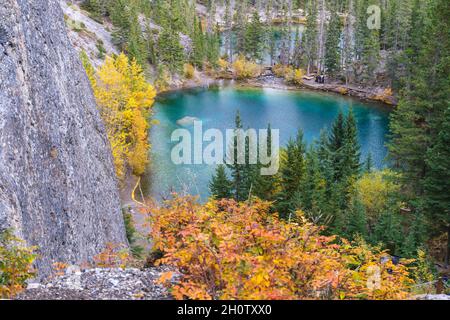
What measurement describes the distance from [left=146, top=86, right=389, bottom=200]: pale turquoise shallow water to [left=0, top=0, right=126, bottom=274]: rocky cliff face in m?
21.4

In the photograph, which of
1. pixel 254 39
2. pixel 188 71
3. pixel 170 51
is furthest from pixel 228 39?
pixel 170 51

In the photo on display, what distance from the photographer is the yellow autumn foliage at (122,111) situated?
34969 mm

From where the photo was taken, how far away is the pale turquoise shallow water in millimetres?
42281

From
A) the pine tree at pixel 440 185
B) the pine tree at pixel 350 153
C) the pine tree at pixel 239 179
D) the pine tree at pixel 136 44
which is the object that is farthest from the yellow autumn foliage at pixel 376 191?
the pine tree at pixel 136 44

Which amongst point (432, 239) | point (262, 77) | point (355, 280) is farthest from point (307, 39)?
point (355, 280)

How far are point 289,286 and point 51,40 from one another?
1176cm

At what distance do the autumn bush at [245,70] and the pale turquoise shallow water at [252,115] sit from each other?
6729 mm

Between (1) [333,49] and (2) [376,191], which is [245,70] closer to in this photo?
(1) [333,49]

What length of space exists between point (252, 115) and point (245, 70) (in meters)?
22.7

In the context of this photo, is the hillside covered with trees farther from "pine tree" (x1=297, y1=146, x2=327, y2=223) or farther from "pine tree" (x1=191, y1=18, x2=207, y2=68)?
"pine tree" (x1=191, y1=18, x2=207, y2=68)

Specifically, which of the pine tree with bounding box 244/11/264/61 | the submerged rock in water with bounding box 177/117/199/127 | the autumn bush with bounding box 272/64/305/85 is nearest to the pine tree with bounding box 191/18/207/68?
the pine tree with bounding box 244/11/264/61

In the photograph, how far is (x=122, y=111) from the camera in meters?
37.4
